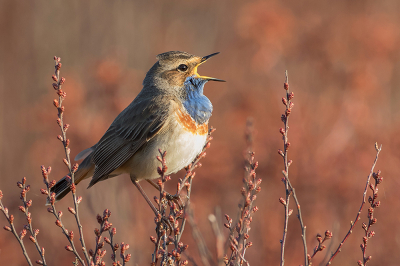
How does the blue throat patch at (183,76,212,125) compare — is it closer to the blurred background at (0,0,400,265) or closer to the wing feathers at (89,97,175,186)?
the wing feathers at (89,97,175,186)

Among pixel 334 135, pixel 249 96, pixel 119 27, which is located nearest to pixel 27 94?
pixel 119 27

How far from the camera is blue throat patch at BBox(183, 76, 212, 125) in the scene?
4.32 meters

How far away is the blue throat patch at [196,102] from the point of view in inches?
170

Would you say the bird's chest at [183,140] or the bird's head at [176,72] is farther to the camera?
the bird's head at [176,72]

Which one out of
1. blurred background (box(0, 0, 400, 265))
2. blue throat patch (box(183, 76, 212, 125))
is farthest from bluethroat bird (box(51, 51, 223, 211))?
blurred background (box(0, 0, 400, 265))

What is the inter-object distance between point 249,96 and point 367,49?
2031 mm

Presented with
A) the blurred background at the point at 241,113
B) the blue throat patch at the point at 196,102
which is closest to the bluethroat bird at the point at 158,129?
the blue throat patch at the point at 196,102

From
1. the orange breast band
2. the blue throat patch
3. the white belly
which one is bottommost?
the white belly

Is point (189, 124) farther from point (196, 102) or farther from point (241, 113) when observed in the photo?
point (241, 113)

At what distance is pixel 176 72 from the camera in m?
4.72

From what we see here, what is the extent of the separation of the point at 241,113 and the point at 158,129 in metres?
2.92

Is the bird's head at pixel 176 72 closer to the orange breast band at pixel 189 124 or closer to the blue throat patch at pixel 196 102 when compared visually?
the blue throat patch at pixel 196 102

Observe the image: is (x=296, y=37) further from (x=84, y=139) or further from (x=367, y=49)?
(x=84, y=139)

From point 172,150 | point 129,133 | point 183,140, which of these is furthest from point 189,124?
point 129,133
